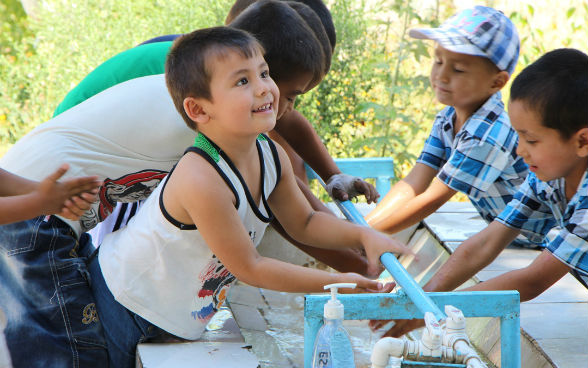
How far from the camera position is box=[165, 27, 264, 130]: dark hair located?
5.73ft

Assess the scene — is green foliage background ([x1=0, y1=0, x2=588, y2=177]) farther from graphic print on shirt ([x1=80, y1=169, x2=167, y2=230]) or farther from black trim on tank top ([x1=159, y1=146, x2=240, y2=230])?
black trim on tank top ([x1=159, y1=146, x2=240, y2=230])

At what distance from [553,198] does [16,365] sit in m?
1.68

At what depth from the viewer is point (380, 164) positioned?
3.29m

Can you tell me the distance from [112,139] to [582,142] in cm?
133

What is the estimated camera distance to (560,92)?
192 cm

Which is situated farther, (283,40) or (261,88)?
(283,40)

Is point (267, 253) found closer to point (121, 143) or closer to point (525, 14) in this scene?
point (121, 143)

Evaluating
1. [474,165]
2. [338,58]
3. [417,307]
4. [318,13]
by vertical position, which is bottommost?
[338,58]

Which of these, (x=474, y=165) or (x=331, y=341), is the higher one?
(x=331, y=341)

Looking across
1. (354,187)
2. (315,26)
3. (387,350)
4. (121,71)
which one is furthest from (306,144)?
(387,350)

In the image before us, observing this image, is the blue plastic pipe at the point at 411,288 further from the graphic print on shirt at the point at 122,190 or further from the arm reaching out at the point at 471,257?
the graphic print on shirt at the point at 122,190

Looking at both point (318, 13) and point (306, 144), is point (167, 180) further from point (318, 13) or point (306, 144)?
point (318, 13)

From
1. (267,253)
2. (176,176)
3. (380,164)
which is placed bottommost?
(267,253)

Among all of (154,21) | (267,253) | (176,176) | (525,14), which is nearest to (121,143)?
(176,176)
